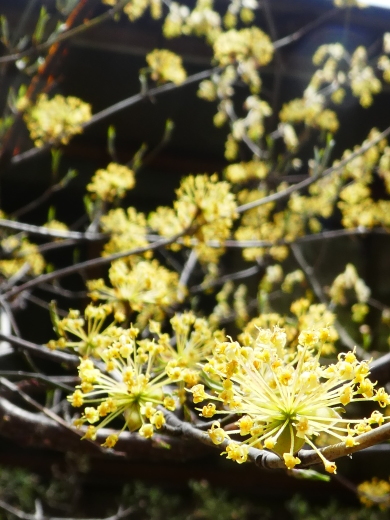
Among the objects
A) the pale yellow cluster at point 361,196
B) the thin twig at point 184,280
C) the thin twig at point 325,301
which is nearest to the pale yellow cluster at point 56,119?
the thin twig at point 184,280

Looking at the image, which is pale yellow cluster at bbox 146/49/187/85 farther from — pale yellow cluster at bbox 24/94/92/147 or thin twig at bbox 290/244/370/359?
thin twig at bbox 290/244/370/359

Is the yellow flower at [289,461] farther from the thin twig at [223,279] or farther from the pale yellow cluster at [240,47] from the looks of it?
the pale yellow cluster at [240,47]

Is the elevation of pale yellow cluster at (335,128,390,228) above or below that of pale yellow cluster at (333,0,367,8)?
below

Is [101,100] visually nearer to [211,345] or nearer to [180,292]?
[180,292]

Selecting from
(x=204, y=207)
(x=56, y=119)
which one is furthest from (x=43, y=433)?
(x=56, y=119)

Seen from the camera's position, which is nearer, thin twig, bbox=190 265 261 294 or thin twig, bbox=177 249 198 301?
thin twig, bbox=177 249 198 301

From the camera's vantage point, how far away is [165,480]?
17.7ft

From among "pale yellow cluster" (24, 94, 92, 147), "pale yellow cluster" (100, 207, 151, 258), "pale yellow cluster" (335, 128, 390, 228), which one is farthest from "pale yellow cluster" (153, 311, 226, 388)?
"pale yellow cluster" (335, 128, 390, 228)

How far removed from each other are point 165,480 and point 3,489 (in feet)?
5.59

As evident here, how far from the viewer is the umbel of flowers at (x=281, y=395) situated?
95 centimetres

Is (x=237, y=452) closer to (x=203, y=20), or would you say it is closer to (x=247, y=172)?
(x=203, y=20)

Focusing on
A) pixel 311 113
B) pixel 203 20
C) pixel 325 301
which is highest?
pixel 203 20

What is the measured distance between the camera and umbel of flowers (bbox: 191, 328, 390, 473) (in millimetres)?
953

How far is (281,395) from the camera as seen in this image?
1018mm
